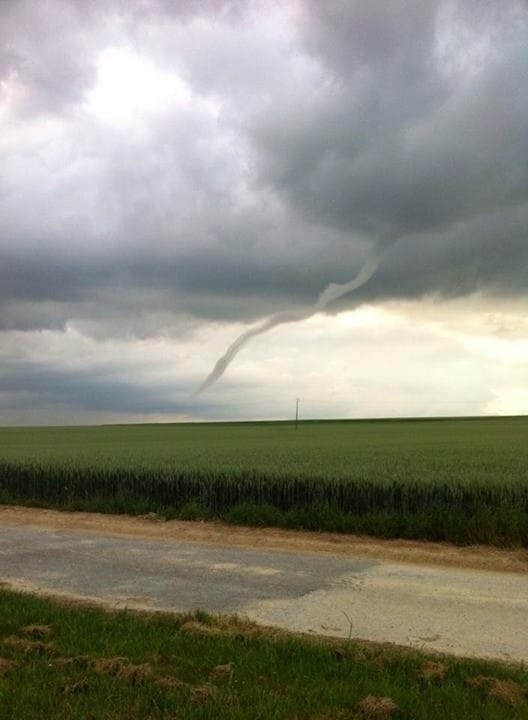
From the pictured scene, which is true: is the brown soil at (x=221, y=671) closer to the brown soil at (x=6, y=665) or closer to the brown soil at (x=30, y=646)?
the brown soil at (x=30, y=646)

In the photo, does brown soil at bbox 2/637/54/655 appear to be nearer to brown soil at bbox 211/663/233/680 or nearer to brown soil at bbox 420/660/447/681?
brown soil at bbox 211/663/233/680

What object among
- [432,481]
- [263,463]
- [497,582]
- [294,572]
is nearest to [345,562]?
[294,572]

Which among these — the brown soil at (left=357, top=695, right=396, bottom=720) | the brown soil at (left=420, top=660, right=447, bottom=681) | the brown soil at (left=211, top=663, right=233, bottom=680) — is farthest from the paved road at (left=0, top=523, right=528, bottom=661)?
the brown soil at (left=357, top=695, right=396, bottom=720)

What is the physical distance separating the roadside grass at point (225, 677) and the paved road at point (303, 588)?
2.95ft

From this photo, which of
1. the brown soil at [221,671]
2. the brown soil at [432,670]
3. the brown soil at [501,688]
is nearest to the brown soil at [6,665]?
the brown soil at [221,671]

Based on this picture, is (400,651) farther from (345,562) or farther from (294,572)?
(345,562)

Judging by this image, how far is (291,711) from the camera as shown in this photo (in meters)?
5.43

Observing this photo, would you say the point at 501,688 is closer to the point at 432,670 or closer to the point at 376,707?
the point at 432,670

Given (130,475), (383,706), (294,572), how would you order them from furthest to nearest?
(130,475) < (294,572) < (383,706)

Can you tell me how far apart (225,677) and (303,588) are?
4.12 m

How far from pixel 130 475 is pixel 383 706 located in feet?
55.3

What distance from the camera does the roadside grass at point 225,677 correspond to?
545 cm

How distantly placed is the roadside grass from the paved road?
900mm

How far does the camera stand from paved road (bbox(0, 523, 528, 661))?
316 inches
